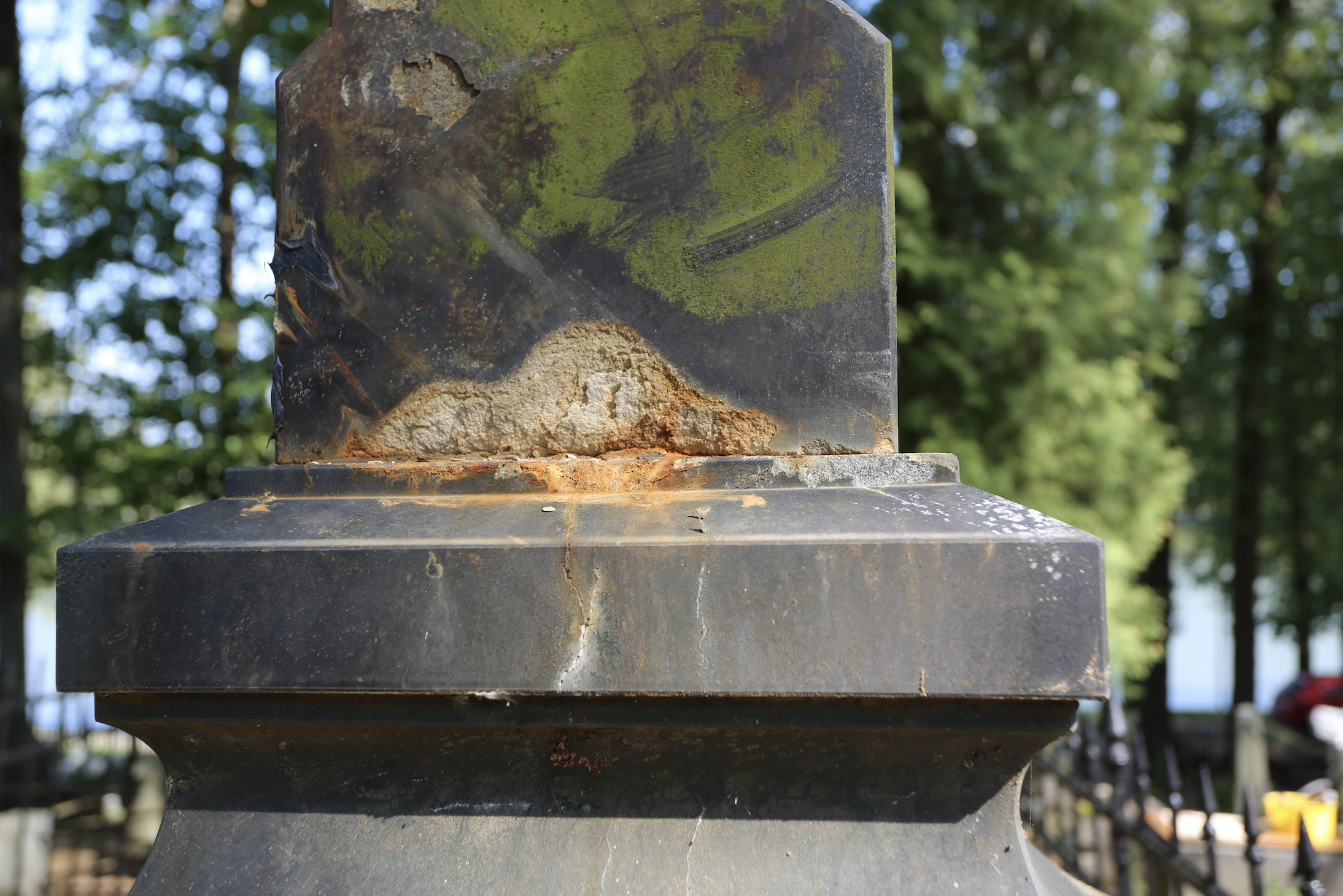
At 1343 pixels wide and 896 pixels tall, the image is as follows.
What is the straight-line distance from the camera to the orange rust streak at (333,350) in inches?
54.5

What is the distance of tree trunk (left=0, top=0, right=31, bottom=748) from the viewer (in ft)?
27.8

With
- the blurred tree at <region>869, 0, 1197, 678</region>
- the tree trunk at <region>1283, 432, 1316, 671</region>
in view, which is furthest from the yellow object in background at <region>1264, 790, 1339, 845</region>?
the tree trunk at <region>1283, 432, 1316, 671</region>

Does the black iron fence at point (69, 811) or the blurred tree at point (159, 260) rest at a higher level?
the blurred tree at point (159, 260)

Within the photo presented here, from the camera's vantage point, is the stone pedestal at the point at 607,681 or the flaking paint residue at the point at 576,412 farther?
the flaking paint residue at the point at 576,412

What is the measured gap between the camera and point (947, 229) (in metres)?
7.16

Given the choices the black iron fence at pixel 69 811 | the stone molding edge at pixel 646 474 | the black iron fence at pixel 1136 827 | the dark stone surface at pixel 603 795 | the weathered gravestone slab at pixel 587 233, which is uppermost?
the weathered gravestone slab at pixel 587 233

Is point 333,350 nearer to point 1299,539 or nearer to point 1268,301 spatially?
point 1268,301

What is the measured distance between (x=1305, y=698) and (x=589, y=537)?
1690 cm

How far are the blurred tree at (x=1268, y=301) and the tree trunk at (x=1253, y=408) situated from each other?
0.02 m

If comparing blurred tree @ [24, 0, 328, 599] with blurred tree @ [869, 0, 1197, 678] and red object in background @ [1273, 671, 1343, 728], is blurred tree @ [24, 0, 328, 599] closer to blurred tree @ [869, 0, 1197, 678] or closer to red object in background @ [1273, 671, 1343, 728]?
blurred tree @ [869, 0, 1197, 678]

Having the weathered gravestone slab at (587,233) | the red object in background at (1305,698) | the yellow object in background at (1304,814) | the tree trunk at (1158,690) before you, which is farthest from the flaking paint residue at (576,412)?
the red object in background at (1305,698)

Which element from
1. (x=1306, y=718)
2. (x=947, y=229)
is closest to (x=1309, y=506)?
(x=1306, y=718)

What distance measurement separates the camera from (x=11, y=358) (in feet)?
28.2

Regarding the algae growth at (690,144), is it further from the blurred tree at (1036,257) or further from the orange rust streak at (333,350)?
the blurred tree at (1036,257)
